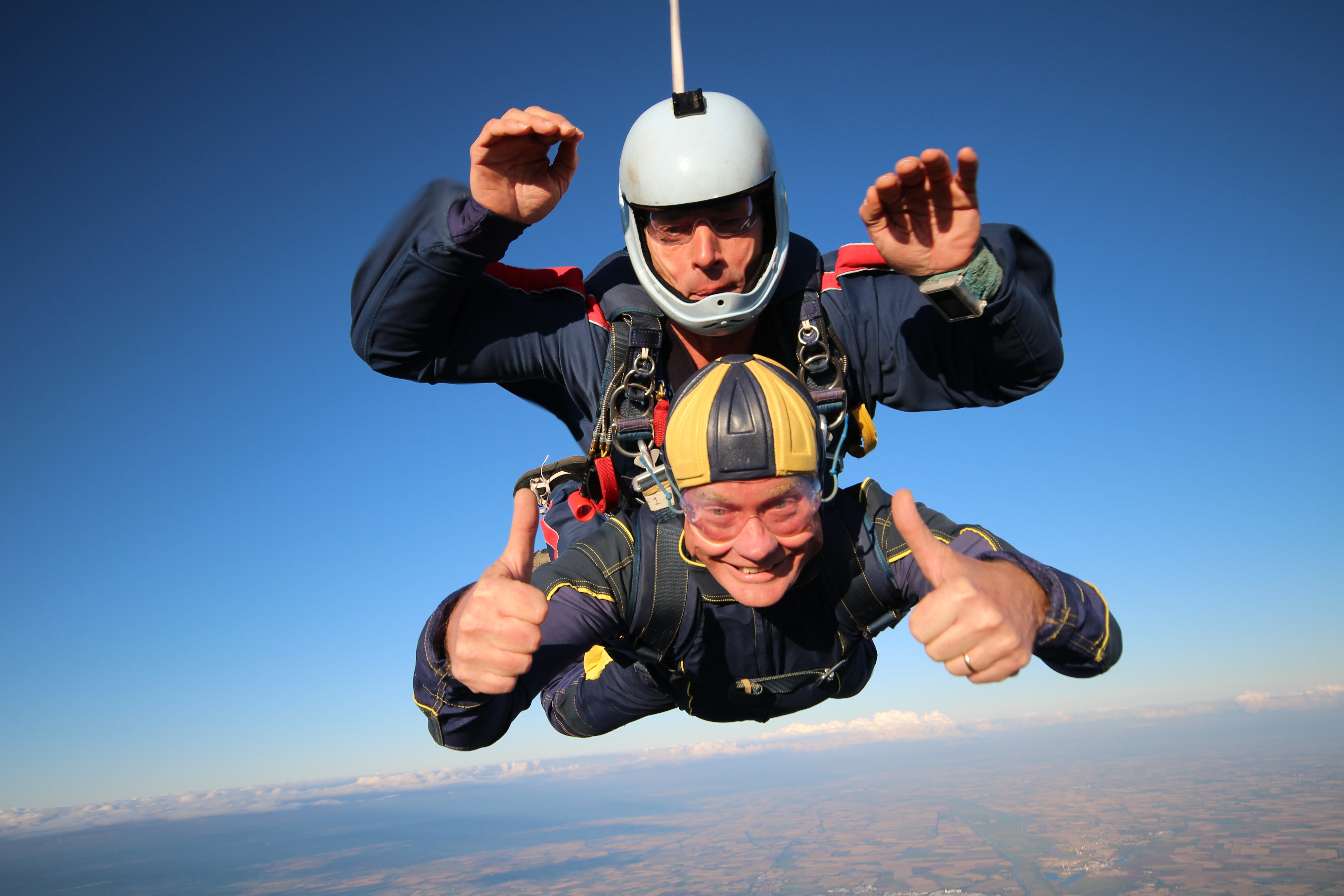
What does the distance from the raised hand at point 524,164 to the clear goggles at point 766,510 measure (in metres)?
1.16

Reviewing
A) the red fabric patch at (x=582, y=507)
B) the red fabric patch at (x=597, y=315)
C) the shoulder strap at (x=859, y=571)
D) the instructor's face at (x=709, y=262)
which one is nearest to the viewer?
the shoulder strap at (x=859, y=571)

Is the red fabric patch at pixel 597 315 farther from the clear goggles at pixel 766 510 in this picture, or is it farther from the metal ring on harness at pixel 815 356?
the clear goggles at pixel 766 510

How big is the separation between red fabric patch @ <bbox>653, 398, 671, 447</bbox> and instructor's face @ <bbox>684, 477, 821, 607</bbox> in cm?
33

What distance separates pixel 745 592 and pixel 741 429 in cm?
55

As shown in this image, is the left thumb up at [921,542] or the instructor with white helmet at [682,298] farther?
the instructor with white helmet at [682,298]

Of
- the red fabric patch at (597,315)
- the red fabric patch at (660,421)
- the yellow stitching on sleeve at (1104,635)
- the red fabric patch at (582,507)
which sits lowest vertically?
the yellow stitching on sleeve at (1104,635)

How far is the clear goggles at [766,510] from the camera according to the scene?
8.18ft

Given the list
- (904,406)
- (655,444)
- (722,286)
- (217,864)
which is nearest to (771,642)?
(655,444)

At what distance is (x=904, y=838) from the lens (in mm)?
134875

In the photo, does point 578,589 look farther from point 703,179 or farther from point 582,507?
point 703,179

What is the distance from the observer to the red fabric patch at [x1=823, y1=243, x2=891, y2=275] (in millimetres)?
3148

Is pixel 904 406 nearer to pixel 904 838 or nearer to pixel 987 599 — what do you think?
pixel 987 599

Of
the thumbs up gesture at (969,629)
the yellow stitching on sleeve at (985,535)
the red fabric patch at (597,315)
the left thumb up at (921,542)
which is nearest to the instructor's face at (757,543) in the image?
the yellow stitching on sleeve at (985,535)

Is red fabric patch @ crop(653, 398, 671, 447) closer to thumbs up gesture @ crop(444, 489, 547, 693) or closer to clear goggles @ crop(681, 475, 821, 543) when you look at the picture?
clear goggles @ crop(681, 475, 821, 543)
